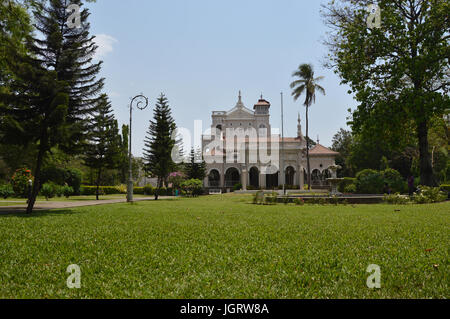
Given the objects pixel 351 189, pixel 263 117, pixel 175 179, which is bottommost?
pixel 351 189

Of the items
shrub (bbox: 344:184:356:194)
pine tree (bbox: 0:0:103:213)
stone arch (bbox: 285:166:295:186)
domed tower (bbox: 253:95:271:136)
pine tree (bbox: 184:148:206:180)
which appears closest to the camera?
pine tree (bbox: 0:0:103:213)

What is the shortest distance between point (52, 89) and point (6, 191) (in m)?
19.3

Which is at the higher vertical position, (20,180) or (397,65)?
(397,65)

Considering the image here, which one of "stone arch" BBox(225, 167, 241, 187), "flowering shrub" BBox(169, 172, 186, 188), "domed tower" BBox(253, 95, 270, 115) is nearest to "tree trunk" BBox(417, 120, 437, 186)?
"flowering shrub" BBox(169, 172, 186, 188)

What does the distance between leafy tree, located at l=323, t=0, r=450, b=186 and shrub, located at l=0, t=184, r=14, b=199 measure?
26.5m

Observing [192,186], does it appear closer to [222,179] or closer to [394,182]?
[222,179]

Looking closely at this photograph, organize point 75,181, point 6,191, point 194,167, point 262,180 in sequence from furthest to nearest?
point 262,180, point 194,167, point 75,181, point 6,191

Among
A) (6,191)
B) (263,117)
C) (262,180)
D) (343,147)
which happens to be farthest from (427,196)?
(343,147)

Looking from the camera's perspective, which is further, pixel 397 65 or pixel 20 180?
pixel 20 180

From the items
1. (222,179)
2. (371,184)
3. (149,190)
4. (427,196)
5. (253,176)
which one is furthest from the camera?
(253,176)

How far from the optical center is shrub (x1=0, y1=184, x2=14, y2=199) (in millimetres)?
25766

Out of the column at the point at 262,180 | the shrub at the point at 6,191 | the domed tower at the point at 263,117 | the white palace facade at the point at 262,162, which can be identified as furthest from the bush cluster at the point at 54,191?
the domed tower at the point at 263,117

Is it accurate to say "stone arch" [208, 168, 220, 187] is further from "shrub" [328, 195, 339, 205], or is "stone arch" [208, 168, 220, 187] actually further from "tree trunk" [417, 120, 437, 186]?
"tree trunk" [417, 120, 437, 186]

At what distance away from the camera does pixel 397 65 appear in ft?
52.5
